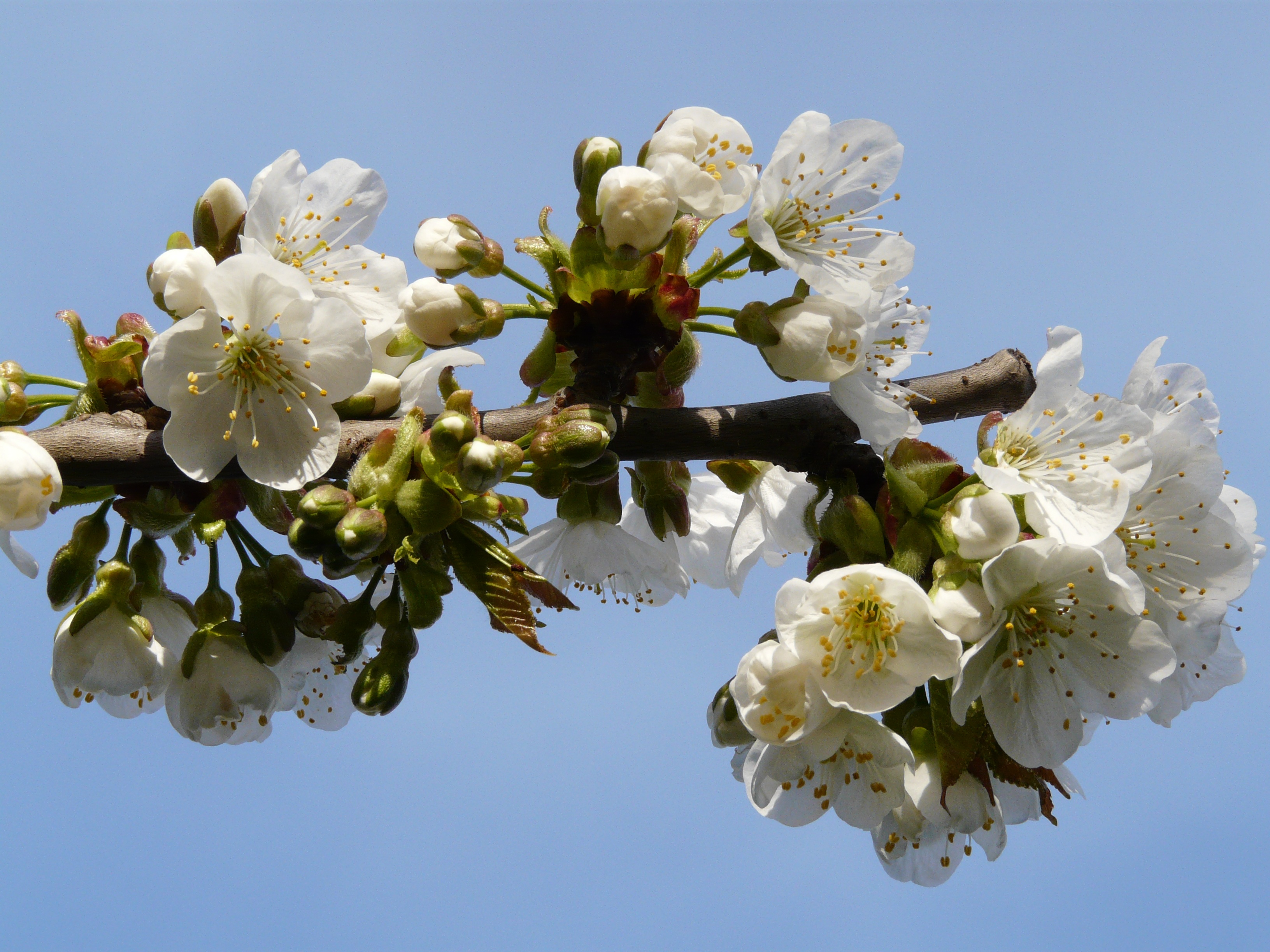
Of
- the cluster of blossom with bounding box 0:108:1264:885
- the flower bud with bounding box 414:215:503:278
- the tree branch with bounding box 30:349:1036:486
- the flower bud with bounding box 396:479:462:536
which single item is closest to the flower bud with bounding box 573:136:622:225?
the cluster of blossom with bounding box 0:108:1264:885

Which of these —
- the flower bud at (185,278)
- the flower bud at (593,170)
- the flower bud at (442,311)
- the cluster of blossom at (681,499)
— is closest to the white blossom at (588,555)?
the cluster of blossom at (681,499)

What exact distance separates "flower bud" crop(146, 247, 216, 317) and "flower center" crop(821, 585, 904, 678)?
1434mm

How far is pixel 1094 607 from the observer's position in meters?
1.96

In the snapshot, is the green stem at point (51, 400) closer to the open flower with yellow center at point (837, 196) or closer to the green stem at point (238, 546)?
the green stem at point (238, 546)

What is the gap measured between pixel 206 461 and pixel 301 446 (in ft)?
0.60

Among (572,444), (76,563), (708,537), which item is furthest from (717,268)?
(76,563)

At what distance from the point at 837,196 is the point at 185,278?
5.03 ft

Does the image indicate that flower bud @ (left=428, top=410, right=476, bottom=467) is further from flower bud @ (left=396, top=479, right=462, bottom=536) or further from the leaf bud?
the leaf bud

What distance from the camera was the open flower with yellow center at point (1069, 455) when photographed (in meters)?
1.94

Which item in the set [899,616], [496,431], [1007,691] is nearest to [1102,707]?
[1007,691]

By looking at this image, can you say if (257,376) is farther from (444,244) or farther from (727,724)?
(727,724)

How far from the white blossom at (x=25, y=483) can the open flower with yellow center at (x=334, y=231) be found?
2.73 feet

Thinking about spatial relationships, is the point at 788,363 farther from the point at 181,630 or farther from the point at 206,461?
the point at 181,630

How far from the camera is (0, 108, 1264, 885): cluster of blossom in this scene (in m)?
1.91
